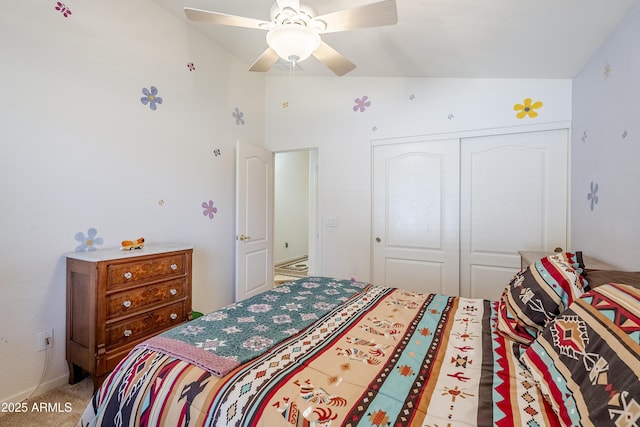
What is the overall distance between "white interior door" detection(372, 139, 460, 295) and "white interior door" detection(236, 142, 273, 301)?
1.32m

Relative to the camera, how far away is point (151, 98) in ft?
8.29

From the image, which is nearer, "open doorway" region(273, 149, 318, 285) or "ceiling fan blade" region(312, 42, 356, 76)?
"ceiling fan blade" region(312, 42, 356, 76)

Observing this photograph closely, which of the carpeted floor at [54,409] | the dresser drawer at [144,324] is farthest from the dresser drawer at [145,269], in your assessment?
the carpeted floor at [54,409]

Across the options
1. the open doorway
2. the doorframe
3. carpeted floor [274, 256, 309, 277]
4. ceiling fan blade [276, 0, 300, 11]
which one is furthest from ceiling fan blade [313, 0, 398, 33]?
the open doorway

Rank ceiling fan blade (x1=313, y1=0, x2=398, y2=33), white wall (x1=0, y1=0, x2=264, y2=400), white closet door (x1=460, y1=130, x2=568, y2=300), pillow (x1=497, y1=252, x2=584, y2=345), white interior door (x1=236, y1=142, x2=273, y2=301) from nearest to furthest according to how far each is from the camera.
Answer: pillow (x1=497, y1=252, x2=584, y2=345) < ceiling fan blade (x1=313, y1=0, x2=398, y2=33) < white wall (x1=0, y1=0, x2=264, y2=400) < white closet door (x1=460, y1=130, x2=568, y2=300) < white interior door (x1=236, y1=142, x2=273, y2=301)

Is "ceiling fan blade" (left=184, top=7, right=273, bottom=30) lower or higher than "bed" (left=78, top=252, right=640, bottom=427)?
higher

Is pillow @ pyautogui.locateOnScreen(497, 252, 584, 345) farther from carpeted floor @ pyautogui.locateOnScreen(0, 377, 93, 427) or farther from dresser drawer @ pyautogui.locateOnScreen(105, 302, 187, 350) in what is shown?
carpeted floor @ pyautogui.locateOnScreen(0, 377, 93, 427)

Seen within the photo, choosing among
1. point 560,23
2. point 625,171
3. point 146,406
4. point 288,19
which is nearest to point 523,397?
point 146,406

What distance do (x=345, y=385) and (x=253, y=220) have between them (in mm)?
2717

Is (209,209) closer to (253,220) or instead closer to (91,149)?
(253,220)

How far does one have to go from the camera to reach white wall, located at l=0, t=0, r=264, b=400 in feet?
5.89

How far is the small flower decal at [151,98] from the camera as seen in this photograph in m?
2.47

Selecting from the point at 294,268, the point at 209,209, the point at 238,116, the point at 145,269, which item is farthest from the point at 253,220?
the point at 294,268

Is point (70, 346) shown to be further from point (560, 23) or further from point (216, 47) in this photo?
point (560, 23)
